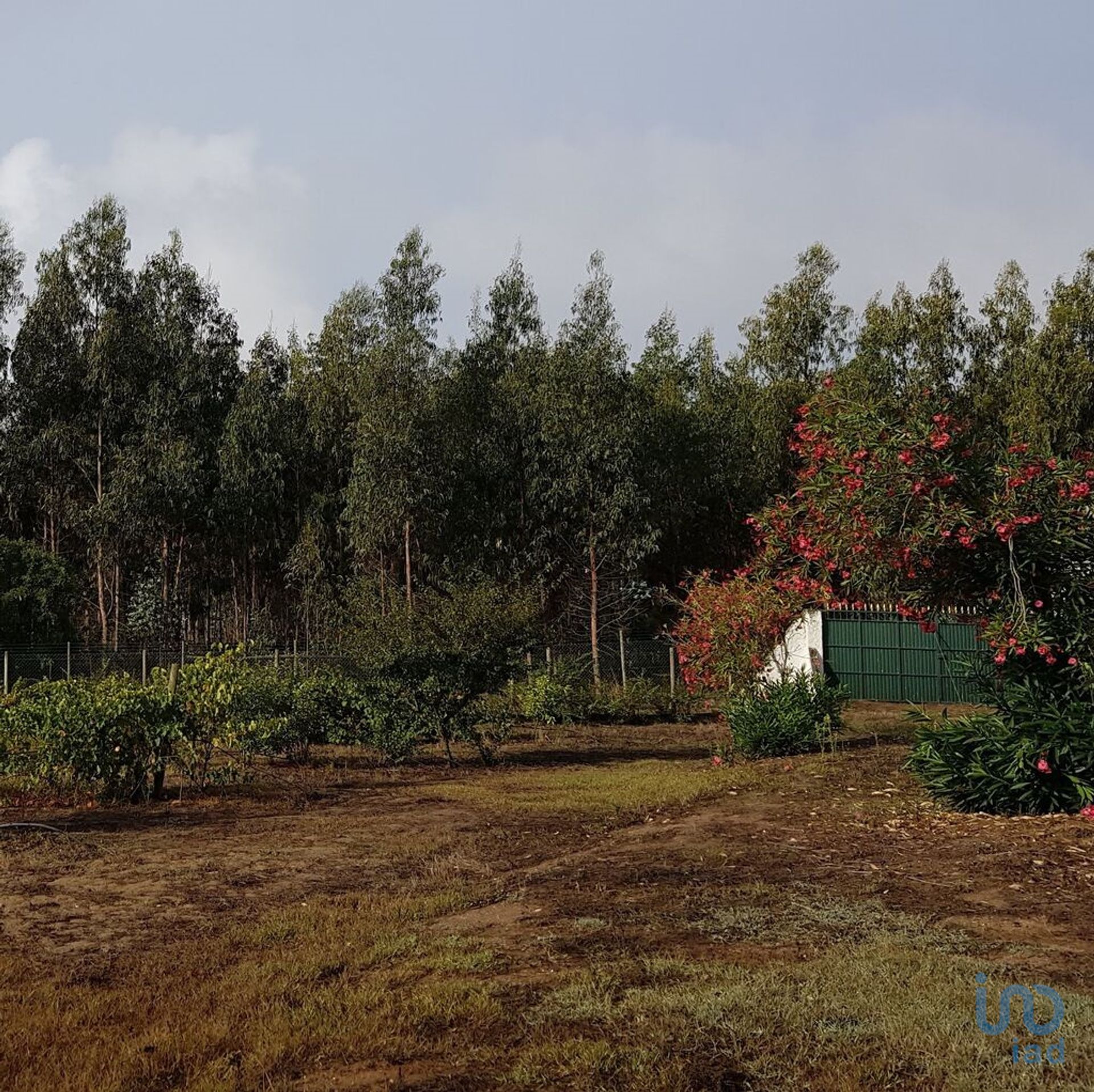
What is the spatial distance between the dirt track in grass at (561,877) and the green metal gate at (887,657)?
35.5 ft

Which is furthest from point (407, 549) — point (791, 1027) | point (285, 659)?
point (791, 1027)

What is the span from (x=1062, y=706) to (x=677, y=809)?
356cm

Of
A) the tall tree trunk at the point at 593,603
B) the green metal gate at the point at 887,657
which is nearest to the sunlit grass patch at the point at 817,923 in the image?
the green metal gate at the point at 887,657

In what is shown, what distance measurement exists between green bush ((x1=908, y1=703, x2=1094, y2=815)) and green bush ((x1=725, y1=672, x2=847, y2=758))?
468 cm

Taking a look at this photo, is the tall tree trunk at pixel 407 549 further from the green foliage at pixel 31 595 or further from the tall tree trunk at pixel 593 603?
the green foliage at pixel 31 595

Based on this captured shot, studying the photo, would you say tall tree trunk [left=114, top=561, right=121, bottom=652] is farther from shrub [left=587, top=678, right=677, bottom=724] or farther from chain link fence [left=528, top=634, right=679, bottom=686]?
shrub [left=587, top=678, right=677, bottom=724]

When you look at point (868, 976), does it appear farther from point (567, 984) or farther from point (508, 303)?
point (508, 303)

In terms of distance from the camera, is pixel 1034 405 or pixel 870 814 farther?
pixel 1034 405

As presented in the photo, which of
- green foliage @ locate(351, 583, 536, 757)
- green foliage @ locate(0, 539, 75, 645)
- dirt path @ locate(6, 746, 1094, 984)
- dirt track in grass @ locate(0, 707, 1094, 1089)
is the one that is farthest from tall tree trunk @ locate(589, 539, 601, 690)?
dirt path @ locate(6, 746, 1094, 984)

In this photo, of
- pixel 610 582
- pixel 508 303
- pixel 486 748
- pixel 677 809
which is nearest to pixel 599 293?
pixel 508 303

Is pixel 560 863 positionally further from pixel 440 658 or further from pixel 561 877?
pixel 440 658

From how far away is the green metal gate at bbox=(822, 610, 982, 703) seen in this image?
22906 millimetres

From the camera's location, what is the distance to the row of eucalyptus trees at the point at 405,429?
33.0m

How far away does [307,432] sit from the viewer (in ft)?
122
